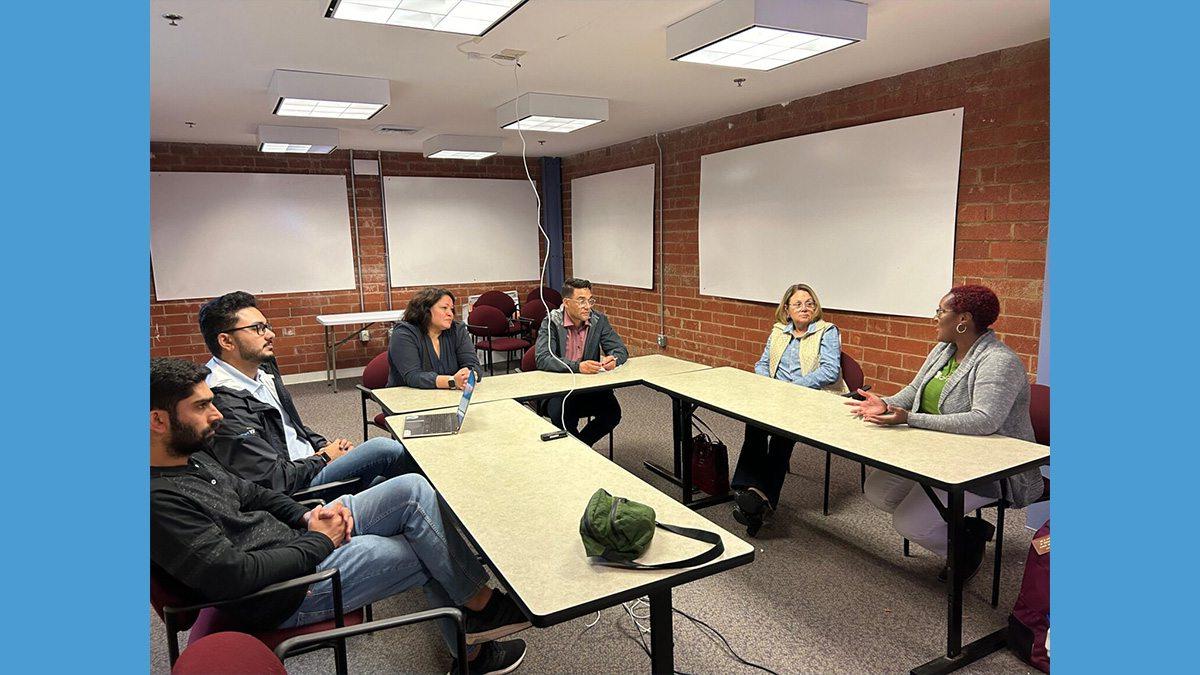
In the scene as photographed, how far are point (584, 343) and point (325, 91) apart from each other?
6.37ft

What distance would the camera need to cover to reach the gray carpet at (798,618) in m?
2.26

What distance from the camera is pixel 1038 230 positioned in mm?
3377

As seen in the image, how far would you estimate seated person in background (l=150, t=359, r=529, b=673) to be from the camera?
160 cm

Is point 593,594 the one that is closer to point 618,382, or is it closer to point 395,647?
point 395,647

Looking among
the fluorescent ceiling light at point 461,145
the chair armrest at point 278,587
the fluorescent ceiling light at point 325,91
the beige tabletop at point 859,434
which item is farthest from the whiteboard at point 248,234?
the chair armrest at point 278,587

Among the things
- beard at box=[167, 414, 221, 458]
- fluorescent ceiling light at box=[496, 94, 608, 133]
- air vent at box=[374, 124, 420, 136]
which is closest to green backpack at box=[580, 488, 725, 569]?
beard at box=[167, 414, 221, 458]

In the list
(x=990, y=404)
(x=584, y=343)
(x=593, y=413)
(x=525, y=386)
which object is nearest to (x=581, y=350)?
(x=584, y=343)

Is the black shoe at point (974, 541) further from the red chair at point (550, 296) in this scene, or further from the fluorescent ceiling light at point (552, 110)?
the red chair at point (550, 296)

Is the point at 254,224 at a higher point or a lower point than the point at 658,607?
higher

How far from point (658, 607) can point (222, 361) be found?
6.05 feet

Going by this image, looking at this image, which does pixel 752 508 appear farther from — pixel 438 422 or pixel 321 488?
pixel 321 488

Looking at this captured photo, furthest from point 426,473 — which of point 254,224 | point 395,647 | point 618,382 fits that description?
point 254,224

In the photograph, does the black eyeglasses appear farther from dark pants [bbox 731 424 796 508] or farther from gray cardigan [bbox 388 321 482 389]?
dark pants [bbox 731 424 796 508]

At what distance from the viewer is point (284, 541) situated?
186 cm
